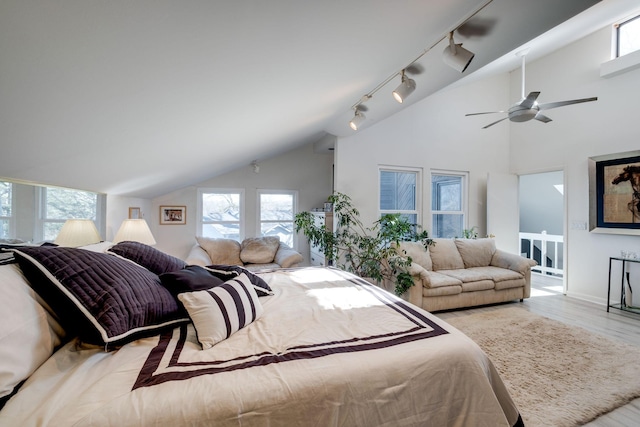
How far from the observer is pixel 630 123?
362cm

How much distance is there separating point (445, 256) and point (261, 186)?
11.1 feet

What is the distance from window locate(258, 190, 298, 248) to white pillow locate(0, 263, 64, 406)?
3988 millimetres

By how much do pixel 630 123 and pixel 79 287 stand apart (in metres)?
6.03

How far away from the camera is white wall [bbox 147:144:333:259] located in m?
4.50

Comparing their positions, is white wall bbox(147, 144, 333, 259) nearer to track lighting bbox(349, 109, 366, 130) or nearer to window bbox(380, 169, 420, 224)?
window bbox(380, 169, 420, 224)

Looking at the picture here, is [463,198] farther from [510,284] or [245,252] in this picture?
[245,252]

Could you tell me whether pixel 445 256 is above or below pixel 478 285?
above

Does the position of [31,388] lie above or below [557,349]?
above

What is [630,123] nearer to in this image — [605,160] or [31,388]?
[605,160]

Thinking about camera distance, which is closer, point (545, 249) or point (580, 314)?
point (580, 314)

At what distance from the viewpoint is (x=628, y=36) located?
144 inches

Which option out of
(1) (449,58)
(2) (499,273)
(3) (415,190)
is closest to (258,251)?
(3) (415,190)

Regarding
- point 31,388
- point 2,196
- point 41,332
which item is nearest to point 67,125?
point 2,196

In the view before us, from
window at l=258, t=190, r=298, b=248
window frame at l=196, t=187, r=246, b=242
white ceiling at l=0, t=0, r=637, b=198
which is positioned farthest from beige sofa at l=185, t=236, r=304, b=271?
white ceiling at l=0, t=0, r=637, b=198
